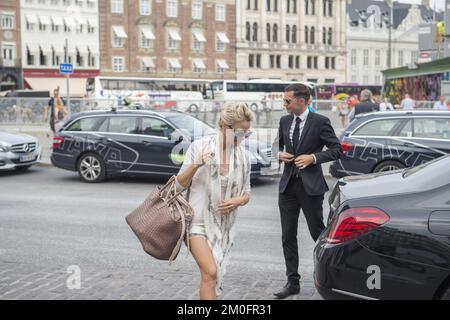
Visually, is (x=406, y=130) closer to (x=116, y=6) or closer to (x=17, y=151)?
(x=17, y=151)

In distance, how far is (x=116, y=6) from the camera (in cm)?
7231

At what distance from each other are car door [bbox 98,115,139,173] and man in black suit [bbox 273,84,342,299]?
8368 millimetres

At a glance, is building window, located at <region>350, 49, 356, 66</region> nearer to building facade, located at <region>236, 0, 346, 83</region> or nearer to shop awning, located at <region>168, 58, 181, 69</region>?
building facade, located at <region>236, 0, 346, 83</region>

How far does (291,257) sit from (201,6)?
246ft

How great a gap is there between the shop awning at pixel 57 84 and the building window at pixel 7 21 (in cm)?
550

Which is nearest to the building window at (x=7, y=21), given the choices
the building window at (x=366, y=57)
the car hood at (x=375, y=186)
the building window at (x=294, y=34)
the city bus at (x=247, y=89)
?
the city bus at (x=247, y=89)

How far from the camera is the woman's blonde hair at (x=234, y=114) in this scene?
14.5 feet

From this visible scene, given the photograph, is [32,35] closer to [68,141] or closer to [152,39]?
[152,39]

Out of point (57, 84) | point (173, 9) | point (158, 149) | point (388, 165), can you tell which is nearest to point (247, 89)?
point (173, 9)

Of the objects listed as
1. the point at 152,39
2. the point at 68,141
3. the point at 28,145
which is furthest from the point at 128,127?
the point at 152,39

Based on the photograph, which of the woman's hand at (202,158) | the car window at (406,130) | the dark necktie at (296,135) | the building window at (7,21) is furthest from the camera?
the building window at (7,21)

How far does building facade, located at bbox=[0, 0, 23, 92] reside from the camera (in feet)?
215

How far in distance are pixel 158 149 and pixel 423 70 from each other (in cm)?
1670

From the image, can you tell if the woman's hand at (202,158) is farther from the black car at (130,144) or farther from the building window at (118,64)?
the building window at (118,64)
